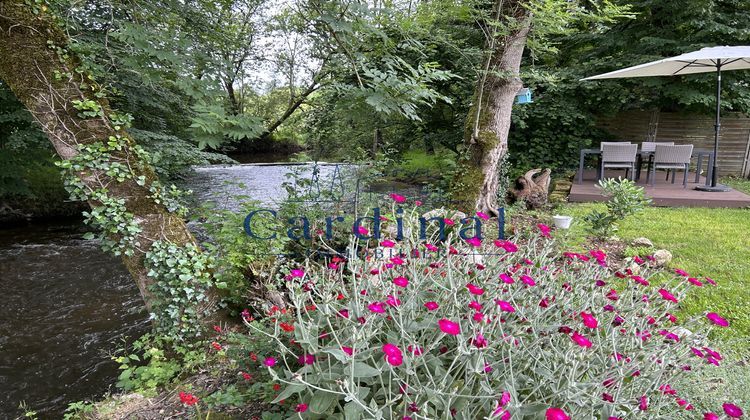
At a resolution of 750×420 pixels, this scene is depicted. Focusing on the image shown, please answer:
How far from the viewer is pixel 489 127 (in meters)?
4.86

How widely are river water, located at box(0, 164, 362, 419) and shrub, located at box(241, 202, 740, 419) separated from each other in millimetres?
2319

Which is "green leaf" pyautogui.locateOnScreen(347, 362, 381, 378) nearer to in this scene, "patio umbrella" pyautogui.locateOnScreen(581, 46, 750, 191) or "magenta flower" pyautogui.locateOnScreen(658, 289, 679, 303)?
→ "magenta flower" pyautogui.locateOnScreen(658, 289, 679, 303)

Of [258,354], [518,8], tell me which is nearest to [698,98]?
[518,8]

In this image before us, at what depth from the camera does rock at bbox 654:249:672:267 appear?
3.45 metres

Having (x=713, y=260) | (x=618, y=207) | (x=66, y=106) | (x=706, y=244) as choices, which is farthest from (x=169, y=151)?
Answer: (x=706, y=244)

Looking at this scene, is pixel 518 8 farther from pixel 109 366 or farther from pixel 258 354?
pixel 109 366

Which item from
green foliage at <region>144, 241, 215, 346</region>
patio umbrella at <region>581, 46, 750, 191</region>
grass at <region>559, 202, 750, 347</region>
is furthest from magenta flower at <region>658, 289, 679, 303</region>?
patio umbrella at <region>581, 46, 750, 191</region>

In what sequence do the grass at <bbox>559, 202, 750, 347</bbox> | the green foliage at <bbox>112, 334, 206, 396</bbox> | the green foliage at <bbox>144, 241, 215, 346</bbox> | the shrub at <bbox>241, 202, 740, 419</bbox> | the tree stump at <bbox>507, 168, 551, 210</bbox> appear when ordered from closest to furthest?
the shrub at <bbox>241, 202, 740, 419</bbox> < the green foliage at <bbox>112, 334, 206, 396</bbox> < the green foliage at <bbox>144, 241, 215, 346</bbox> < the grass at <bbox>559, 202, 750, 347</bbox> < the tree stump at <bbox>507, 168, 551, 210</bbox>

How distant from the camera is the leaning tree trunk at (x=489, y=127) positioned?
15.2ft

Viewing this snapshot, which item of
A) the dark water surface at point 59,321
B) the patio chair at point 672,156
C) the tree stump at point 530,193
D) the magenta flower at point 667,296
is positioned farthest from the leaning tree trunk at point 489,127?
the dark water surface at point 59,321

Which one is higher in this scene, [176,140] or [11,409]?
[176,140]

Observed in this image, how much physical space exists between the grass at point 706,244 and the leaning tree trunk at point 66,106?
374cm

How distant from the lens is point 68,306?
398 centimetres

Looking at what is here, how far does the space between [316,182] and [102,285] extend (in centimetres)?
272
